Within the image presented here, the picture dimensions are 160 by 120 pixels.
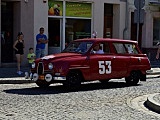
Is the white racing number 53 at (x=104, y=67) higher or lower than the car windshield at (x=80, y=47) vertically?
lower

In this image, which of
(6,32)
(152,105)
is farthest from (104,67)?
(6,32)

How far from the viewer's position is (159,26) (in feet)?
89.1

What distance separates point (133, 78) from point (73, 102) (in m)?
4.68

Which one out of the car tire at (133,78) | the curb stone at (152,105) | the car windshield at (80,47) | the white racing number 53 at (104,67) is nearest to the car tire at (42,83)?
the car windshield at (80,47)

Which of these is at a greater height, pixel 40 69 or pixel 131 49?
pixel 131 49

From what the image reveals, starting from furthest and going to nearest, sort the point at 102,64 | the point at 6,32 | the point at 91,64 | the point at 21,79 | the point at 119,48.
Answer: the point at 6,32
the point at 21,79
the point at 119,48
the point at 102,64
the point at 91,64

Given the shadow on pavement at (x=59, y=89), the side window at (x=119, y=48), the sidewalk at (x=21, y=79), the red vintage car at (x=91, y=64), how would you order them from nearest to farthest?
the sidewalk at (x=21, y=79), the shadow on pavement at (x=59, y=89), the red vintage car at (x=91, y=64), the side window at (x=119, y=48)

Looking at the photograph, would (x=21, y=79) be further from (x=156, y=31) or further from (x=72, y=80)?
(x=156, y=31)

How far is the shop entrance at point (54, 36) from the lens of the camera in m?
21.3

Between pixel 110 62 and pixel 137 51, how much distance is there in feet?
5.45

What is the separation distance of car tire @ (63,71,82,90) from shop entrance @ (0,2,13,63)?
7.52 metres

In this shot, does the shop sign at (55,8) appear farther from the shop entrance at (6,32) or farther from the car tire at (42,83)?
the car tire at (42,83)

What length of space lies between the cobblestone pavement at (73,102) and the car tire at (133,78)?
0.34 metres

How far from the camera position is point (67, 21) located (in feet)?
70.8
